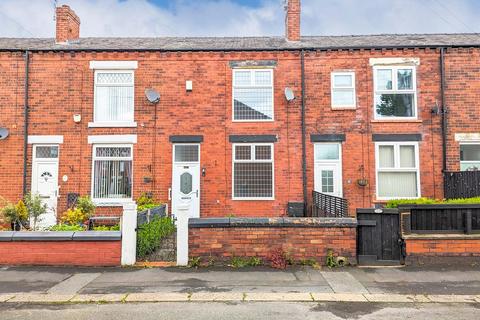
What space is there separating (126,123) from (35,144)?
9.88ft

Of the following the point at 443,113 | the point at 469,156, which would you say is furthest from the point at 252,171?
the point at 469,156

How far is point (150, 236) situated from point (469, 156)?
34.2ft

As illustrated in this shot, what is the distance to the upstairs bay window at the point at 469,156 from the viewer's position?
42.6 feet

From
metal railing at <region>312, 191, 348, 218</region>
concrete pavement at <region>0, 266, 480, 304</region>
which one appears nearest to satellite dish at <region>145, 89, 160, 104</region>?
metal railing at <region>312, 191, 348, 218</region>

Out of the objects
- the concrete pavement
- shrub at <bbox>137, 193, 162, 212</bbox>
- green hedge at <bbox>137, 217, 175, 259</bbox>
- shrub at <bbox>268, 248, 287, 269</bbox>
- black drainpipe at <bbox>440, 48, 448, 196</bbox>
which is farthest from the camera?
black drainpipe at <bbox>440, 48, 448, 196</bbox>

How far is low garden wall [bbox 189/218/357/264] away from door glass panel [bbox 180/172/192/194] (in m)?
5.12

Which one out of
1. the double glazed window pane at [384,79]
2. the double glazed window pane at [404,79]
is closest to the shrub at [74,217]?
the double glazed window pane at [384,79]

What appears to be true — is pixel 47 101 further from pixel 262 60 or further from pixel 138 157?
pixel 262 60

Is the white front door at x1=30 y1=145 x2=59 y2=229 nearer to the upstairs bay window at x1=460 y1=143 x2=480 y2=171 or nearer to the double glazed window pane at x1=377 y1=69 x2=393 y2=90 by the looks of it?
the double glazed window pane at x1=377 y1=69 x2=393 y2=90

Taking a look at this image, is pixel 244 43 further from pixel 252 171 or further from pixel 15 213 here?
pixel 15 213

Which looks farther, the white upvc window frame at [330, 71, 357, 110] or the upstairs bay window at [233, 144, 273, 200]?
the white upvc window frame at [330, 71, 357, 110]

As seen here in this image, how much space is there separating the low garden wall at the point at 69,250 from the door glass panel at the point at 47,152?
5.74 metres

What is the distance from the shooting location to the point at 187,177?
518 inches

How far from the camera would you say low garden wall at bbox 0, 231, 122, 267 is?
8008mm
